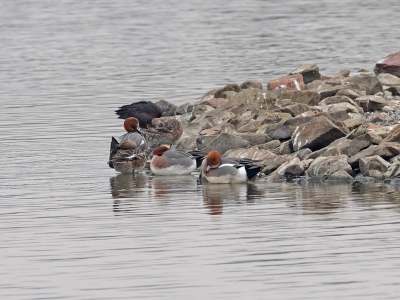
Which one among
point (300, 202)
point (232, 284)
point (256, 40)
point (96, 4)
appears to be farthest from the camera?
point (96, 4)

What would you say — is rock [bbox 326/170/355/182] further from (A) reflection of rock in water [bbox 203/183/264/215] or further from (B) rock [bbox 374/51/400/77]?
(B) rock [bbox 374/51/400/77]

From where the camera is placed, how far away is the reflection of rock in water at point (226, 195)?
17275 mm

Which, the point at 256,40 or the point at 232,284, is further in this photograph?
the point at 256,40

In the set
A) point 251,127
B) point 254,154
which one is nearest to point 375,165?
point 254,154

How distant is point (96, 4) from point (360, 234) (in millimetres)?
65967

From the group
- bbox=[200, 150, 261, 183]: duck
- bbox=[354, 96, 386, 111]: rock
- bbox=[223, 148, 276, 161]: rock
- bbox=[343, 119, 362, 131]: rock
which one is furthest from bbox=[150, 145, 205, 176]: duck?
bbox=[354, 96, 386, 111]: rock

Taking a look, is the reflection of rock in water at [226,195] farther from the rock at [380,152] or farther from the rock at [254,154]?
the rock at [380,152]

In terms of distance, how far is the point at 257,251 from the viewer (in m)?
13.7

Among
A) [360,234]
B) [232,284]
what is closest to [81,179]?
[360,234]

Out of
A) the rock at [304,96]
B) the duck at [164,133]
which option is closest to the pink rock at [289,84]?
the rock at [304,96]

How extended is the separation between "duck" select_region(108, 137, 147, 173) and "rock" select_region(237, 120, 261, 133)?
101 inches

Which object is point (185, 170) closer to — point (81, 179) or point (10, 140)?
point (81, 179)

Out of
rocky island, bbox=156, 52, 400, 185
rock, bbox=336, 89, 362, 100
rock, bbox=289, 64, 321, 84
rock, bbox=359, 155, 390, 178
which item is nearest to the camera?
rock, bbox=359, 155, 390, 178

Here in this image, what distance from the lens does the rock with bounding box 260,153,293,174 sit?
65.1ft
